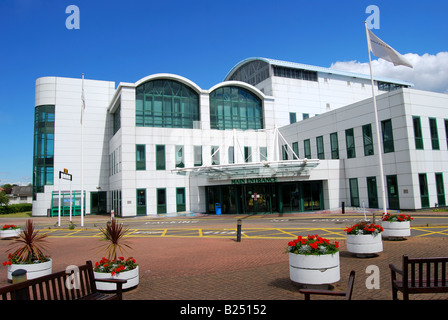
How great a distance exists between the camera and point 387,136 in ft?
98.6

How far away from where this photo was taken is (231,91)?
145 ft

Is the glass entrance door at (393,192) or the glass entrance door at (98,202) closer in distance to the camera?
the glass entrance door at (393,192)

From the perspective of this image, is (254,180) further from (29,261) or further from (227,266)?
(29,261)

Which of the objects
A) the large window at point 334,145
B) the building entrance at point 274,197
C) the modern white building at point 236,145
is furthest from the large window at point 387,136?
the building entrance at point 274,197

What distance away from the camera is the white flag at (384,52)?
62.7ft

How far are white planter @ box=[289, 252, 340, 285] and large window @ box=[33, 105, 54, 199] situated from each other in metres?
44.1

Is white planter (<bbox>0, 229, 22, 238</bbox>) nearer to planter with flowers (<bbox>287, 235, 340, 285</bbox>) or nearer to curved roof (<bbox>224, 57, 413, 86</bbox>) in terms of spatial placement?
planter with flowers (<bbox>287, 235, 340, 285</bbox>)

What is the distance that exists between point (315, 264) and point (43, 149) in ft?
149

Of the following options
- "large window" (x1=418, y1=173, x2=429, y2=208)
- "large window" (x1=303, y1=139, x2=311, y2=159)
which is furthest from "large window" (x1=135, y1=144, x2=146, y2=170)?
"large window" (x1=418, y1=173, x2=429, y2=208)

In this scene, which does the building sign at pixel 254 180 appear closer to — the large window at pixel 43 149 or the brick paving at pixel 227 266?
the brick paving at pixel 227 266

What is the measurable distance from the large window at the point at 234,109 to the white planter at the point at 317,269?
116 ft

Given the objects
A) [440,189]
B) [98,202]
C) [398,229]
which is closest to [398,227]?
[398,229]

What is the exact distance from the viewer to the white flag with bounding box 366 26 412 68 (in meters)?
19.1

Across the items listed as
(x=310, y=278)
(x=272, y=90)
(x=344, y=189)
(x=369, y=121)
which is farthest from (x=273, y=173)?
(x=310, y=278)
